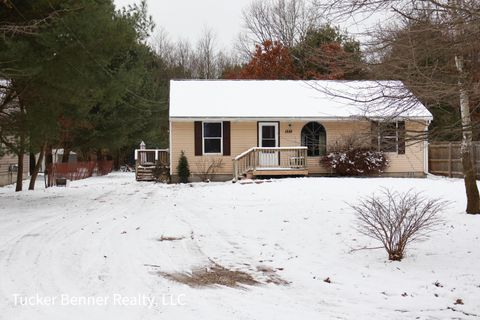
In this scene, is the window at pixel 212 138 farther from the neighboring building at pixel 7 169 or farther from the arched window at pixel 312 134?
the neighboring building at pixel 7 169

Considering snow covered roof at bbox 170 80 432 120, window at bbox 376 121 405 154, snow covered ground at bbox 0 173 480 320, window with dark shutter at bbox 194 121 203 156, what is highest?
snow covered roof at bbox 170 80 432 120

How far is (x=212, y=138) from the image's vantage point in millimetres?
24016

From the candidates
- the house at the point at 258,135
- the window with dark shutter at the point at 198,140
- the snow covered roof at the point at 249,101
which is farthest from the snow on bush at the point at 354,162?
the window with dark shutter at the point at 198,140

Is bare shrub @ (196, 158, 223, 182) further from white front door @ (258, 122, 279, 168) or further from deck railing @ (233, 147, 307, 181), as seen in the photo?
white front door @ (258, 122, 279, 168)

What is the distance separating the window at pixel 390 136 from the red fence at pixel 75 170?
22.3 m

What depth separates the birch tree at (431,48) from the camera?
5520 millimetres

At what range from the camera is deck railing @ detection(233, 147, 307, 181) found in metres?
22.5

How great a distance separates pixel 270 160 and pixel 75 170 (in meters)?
14.7

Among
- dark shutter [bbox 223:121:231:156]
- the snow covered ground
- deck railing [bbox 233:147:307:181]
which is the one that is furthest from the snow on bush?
the snow covered ground

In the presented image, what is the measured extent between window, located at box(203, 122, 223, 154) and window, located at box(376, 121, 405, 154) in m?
17.2

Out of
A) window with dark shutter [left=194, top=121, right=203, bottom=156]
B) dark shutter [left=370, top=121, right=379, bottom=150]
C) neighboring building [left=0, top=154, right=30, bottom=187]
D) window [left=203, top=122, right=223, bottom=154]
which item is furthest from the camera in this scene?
neighboring building [left=0, top=154, right=30, bottom=187]

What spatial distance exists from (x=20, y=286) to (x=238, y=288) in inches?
105

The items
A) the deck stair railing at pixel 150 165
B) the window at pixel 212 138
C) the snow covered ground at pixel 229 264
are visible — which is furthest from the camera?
the deck stair railing at pixel 150 165

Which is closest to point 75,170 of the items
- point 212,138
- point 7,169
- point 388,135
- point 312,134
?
→ point 7,169
